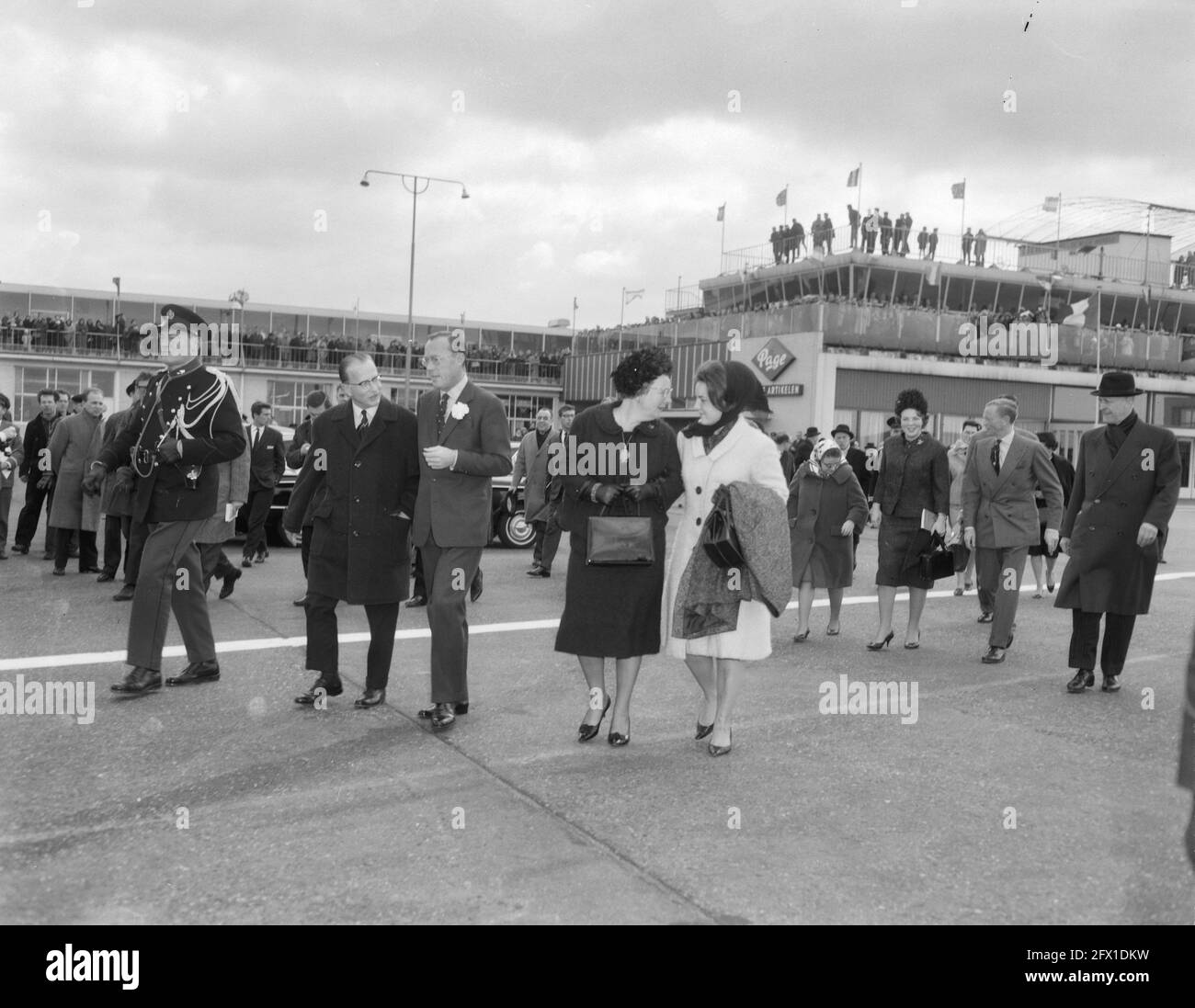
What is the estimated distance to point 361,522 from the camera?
626cm

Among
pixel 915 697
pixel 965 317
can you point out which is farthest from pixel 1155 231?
pixel 915 697

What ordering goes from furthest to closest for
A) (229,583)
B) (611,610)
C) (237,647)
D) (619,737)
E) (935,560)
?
(229,583) < (935,560) < (237,647) < (619,737) < (611,610)

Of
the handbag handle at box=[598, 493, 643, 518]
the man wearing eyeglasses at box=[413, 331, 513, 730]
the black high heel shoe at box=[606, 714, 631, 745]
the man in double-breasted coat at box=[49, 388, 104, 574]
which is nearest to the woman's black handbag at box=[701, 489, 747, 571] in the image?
the handbag handle at box=[598, 493, 643, 518]

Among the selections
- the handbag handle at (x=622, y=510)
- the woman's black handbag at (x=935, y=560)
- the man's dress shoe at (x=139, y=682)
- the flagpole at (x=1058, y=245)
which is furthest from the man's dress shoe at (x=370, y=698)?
the flagpole at (x=1058, y=245)

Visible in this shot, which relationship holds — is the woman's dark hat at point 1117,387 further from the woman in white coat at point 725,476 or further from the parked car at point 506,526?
the parked car at point 506,526

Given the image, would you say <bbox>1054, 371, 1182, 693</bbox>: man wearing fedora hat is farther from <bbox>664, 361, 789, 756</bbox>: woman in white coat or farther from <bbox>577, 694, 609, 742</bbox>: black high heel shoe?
<bbox>577, 694, 609, 742</bbox>: black high heel shoe

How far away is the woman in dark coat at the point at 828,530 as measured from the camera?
943cm

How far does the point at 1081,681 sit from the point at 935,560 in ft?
5.18

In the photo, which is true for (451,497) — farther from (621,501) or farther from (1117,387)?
(1117,387)

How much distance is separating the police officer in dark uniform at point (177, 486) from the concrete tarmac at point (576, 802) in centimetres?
26

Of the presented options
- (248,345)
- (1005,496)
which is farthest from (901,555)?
(248,345)

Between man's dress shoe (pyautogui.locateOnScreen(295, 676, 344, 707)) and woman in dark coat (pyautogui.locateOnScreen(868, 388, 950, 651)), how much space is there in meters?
4.13

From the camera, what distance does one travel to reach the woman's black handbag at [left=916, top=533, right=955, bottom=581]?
344 inches

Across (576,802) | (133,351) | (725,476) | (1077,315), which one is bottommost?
(576,802)
